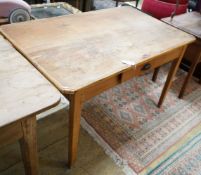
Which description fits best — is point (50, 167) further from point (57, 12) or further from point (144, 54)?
point (57, 12)

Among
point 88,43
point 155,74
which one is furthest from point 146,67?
point 155,74

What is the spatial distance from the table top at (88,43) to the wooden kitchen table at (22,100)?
10 cm

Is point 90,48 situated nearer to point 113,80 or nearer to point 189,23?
point 113,80

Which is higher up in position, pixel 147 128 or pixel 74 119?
pixel 74 119

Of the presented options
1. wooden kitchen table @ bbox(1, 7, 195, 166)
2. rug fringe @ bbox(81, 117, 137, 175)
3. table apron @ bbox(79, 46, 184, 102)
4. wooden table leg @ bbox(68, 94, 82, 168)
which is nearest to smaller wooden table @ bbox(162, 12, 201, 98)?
wooden kitchen table @ bbox(1, 7, 195, 166)

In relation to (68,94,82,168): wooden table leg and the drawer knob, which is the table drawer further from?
(68,94,82,168): wooden table leg

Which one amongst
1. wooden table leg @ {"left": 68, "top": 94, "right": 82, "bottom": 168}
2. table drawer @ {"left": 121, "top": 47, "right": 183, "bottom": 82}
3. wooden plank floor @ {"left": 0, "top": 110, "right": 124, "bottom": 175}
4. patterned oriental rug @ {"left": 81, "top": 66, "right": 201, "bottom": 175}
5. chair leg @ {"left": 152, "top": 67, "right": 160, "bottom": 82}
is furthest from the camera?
chair leg @ {"left": 152, "top": 67, "right": 160, "bottom": 82}

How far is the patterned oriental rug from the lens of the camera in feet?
4.83

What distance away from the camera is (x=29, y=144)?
2.83 feet

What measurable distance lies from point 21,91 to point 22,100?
0.04 metres

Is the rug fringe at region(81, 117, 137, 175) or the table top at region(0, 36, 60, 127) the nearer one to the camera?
the table top at region(0, 36, 60, 127)

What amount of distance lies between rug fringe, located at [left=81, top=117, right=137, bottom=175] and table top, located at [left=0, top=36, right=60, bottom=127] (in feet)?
2.68

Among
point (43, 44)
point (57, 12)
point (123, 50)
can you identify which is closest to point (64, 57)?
point (43, 44)

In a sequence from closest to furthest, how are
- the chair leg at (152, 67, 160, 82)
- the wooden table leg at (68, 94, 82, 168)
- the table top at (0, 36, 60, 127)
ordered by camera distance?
the table top at (0, 36, 60, 127), the wooden table leg at (68, 94, 82, 168), the chair leg at (152, 67, 160, 82)
